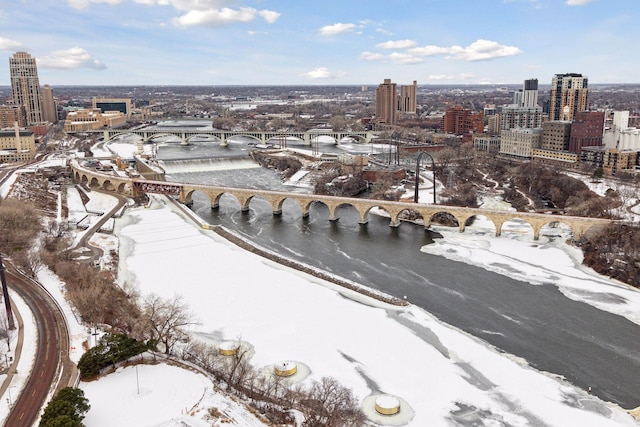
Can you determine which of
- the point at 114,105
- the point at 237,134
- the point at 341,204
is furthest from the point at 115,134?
the point at 341,204

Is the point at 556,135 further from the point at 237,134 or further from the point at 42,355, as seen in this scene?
the point at 42,355

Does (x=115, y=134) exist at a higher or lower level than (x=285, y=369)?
higher

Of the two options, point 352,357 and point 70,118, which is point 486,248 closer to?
point 352,357

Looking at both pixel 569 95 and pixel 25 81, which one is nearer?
pixel 569 95

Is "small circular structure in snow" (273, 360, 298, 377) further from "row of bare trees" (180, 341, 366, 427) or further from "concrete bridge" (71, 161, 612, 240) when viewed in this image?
"concrete bridge" (71, 161, 612, 240)

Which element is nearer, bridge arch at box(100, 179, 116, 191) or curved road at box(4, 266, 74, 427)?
curved road at box(4, 266, 74, 427)

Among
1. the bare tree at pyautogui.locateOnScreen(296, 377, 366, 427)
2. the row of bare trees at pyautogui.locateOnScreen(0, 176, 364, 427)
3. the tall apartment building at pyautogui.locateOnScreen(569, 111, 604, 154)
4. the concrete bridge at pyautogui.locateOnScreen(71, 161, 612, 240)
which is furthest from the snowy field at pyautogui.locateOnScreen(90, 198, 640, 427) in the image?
the tall apartment building at pyautogui.locateOnScreen(569, 111, 604, 154)

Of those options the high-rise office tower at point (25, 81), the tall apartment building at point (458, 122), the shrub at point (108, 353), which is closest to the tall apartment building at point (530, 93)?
the tall apartment building at point (458, 122)

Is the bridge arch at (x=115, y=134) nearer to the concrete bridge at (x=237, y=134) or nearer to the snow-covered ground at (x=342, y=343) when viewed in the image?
the concrete bridge at (x=237, y=134)
